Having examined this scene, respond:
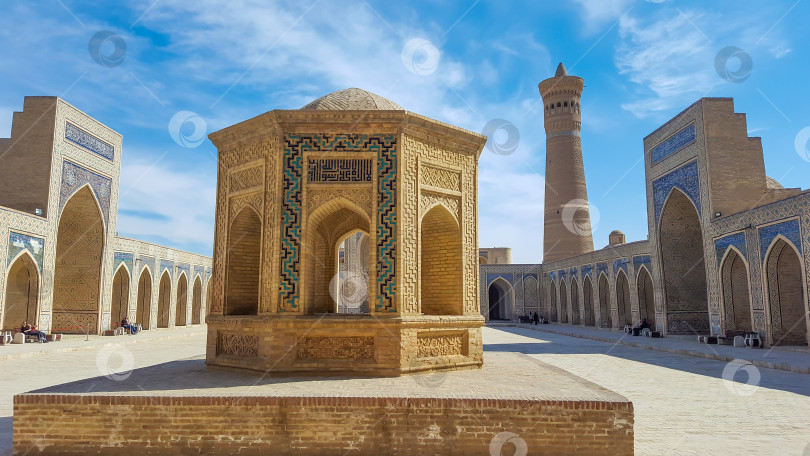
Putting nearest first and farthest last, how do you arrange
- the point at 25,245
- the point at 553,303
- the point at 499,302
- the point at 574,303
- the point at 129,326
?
the point at 25,245 < the point at 129,326 < the point at 574,303 < the point at 553,303 < the point at 499,302

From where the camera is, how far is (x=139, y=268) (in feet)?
73.3

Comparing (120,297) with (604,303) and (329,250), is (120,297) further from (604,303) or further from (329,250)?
(604,303)

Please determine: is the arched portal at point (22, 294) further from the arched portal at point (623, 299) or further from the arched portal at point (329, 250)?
the arched portal at point (623, 299)

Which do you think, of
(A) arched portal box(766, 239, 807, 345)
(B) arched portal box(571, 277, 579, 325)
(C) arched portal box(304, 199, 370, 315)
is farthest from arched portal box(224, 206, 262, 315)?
(B) arched portal box(571, 277, 579, 325)

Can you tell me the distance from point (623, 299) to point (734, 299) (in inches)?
325

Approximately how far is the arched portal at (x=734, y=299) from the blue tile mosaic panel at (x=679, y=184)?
2085 mm

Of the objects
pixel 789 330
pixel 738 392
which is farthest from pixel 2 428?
pixel 789 330

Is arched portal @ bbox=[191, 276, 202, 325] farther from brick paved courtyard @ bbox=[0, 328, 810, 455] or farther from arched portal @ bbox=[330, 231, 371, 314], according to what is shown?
brick paved courtyard @ bbox=[0, 328, 810, 455]

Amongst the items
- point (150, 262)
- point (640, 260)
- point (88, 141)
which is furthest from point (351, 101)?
point (150, 262)

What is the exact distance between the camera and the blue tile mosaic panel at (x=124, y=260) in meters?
20.5

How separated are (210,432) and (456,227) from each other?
176 inches

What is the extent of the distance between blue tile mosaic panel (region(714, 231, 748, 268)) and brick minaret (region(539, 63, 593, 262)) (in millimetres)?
16375

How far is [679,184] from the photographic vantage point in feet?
60.1

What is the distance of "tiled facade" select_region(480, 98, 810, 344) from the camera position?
45.6ft
